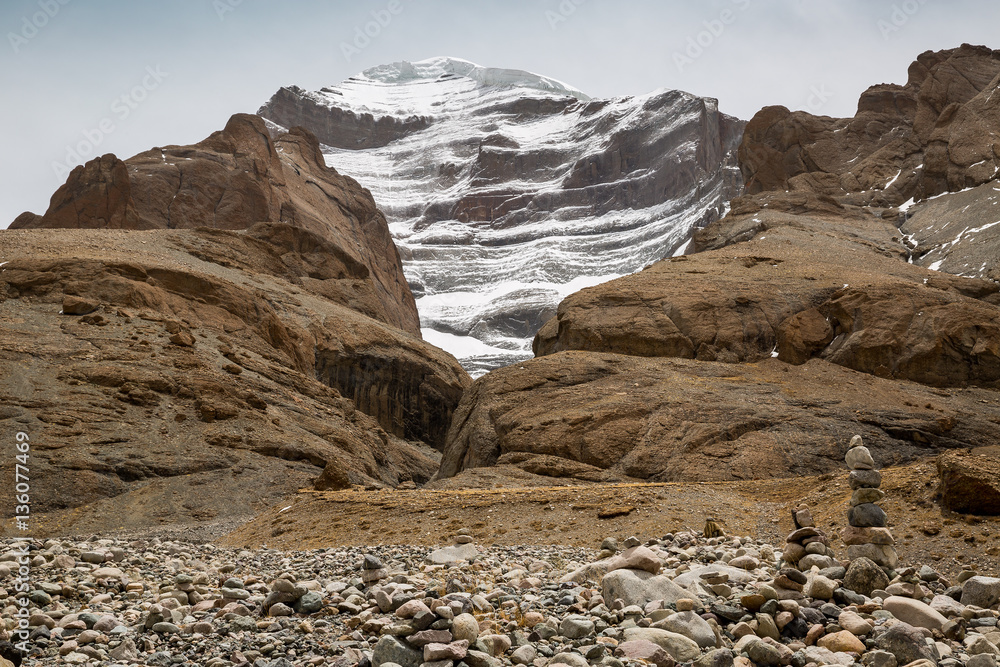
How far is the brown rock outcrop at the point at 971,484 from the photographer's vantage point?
38.8 feet

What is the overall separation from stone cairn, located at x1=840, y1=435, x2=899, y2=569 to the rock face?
15.9 meters

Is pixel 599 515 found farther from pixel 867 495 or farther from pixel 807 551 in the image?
pixel 807 551

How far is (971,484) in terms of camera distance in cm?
1202

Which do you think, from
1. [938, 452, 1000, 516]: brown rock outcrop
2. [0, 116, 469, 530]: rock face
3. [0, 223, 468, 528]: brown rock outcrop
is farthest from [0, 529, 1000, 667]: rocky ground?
[0, 116, 469, 530]: rock face

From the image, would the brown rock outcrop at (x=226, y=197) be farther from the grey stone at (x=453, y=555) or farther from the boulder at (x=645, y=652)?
the boulder at (x=645, y=652)

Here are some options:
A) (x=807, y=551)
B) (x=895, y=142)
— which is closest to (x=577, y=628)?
(x=807, y=551)

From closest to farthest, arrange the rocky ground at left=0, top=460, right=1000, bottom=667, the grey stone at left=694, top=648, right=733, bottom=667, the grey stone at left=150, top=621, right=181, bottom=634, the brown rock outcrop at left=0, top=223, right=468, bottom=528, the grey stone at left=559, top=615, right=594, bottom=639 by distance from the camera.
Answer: the grey stone at left=694, top=648, right=733, bottom=667, the rocky ground at left=0, top=460, right=1000, bottom=667, the grey stone at left=559, top=615, right=594, bottom=639, the grey stone at left=150, top=621, right=181, bottom=634, the brown rock outcrop at left=0, top=223, right=468, bottom=528

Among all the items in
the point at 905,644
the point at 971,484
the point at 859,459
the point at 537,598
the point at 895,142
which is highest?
the point at 895,142

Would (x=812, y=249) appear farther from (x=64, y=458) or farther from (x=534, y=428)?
(x=64, y=458)

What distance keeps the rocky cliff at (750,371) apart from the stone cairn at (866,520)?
11.4 metres

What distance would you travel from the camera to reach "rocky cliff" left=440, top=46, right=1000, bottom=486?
25188 millimetres

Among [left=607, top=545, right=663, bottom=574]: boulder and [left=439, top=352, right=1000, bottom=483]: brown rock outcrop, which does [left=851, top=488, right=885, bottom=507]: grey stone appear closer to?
[left=607, top=545, right=663, bottom=574]: boulder

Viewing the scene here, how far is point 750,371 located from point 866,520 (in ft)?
68.5

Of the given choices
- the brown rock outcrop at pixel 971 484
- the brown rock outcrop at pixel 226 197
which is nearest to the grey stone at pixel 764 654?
the brown rock outcrop at pixel 971 484
